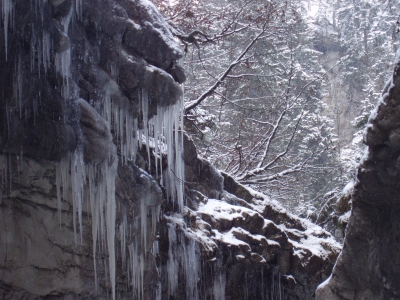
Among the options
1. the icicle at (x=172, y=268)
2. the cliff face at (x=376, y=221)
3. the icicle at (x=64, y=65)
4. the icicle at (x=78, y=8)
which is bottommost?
the icicle at (x=172, y=268)

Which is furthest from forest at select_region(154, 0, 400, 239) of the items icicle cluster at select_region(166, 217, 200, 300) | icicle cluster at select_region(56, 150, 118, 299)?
icicle cluster at select_region(56, 150, 118, 299)

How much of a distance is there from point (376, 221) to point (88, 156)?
3.96 metres

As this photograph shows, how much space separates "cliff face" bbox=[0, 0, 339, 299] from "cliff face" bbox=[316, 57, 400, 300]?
8.57 feet

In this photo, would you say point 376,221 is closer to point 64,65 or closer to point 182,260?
point 182,260

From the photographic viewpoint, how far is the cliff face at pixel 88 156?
4.98 meters

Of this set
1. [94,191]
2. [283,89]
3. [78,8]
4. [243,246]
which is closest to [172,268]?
[243,246]

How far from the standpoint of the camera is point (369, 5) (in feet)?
91.8

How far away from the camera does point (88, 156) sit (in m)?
5.33

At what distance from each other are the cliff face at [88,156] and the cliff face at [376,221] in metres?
2.61

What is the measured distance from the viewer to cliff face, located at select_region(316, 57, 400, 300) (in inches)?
206

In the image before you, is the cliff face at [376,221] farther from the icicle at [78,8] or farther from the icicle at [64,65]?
the icicle at [78,8]

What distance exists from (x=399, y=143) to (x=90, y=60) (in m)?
4.09

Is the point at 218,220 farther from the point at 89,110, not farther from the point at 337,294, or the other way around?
the point at 89,110

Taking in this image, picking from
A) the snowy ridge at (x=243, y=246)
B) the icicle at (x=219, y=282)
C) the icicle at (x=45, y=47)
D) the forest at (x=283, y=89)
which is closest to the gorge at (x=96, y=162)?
the icicle at (x=45, y=47)
